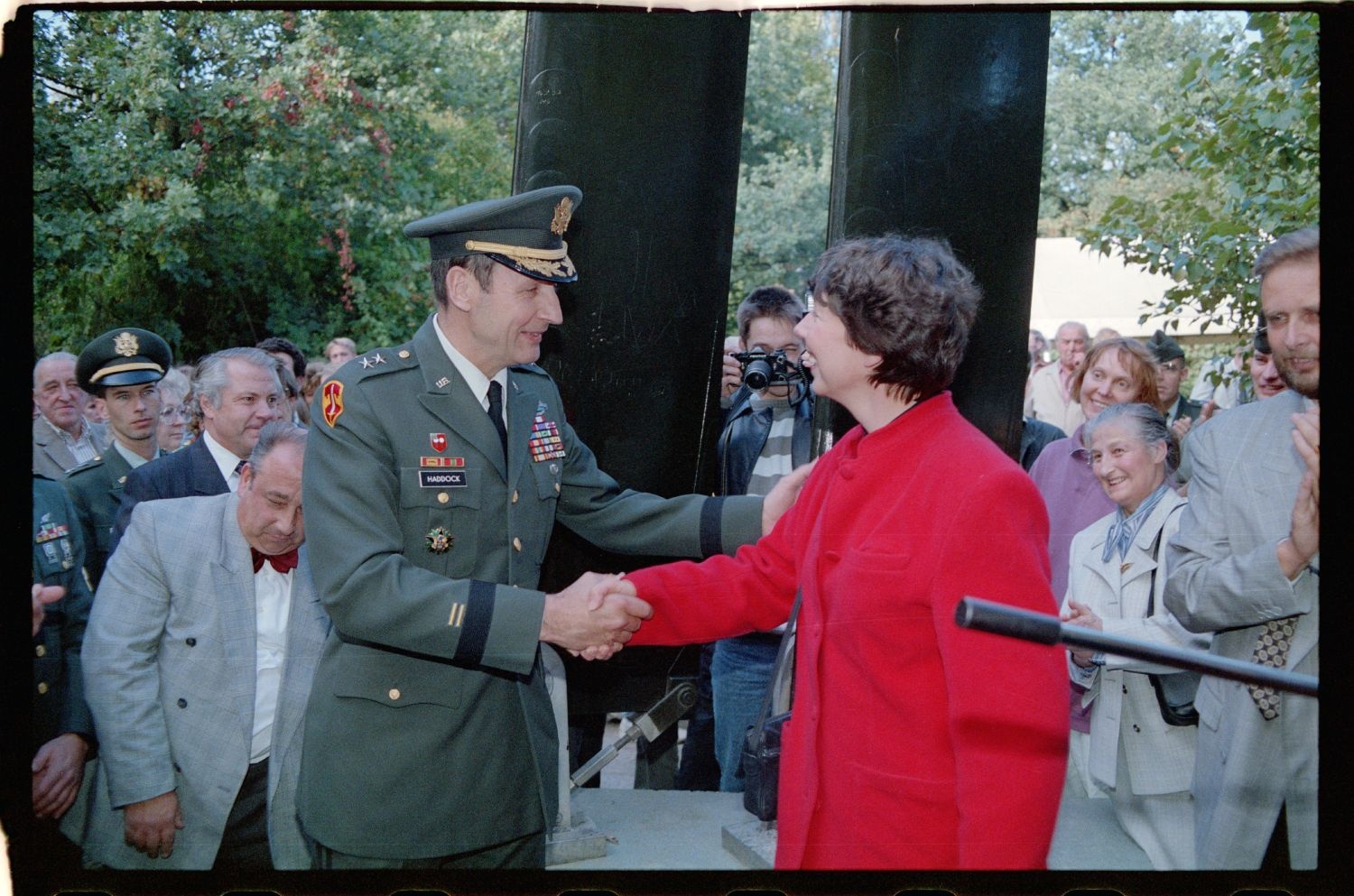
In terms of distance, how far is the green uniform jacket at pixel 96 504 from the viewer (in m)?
3.19

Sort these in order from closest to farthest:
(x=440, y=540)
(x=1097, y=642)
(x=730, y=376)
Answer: (x=1097, y=642), (x=440, y=540), (x=730, y=376)

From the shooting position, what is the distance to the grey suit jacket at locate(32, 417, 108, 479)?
314 cm

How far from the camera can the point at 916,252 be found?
2.61 m

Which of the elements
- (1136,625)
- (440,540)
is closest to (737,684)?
(1136,625)

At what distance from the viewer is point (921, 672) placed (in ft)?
7.97

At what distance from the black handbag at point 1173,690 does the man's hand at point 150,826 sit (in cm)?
263

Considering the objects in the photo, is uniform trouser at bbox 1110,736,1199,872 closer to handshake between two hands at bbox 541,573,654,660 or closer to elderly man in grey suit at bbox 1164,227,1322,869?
elderly man in grey suit at bbox 1164,227,1322,869

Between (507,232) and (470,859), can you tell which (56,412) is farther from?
(470,859)

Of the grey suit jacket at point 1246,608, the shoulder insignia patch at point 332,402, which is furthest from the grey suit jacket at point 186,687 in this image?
the grey suit jacket at point 1246,608

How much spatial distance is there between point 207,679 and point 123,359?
876mm

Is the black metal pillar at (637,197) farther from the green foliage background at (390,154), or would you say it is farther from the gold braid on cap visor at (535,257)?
the gold braid on cap visor at (535,257)

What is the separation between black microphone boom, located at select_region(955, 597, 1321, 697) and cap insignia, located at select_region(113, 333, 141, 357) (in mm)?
2281

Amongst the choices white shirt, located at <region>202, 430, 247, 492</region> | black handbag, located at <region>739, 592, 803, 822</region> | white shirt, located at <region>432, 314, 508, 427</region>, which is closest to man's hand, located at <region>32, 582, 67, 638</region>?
white shirt, located at <region>202, 430, 247, 492</region>
